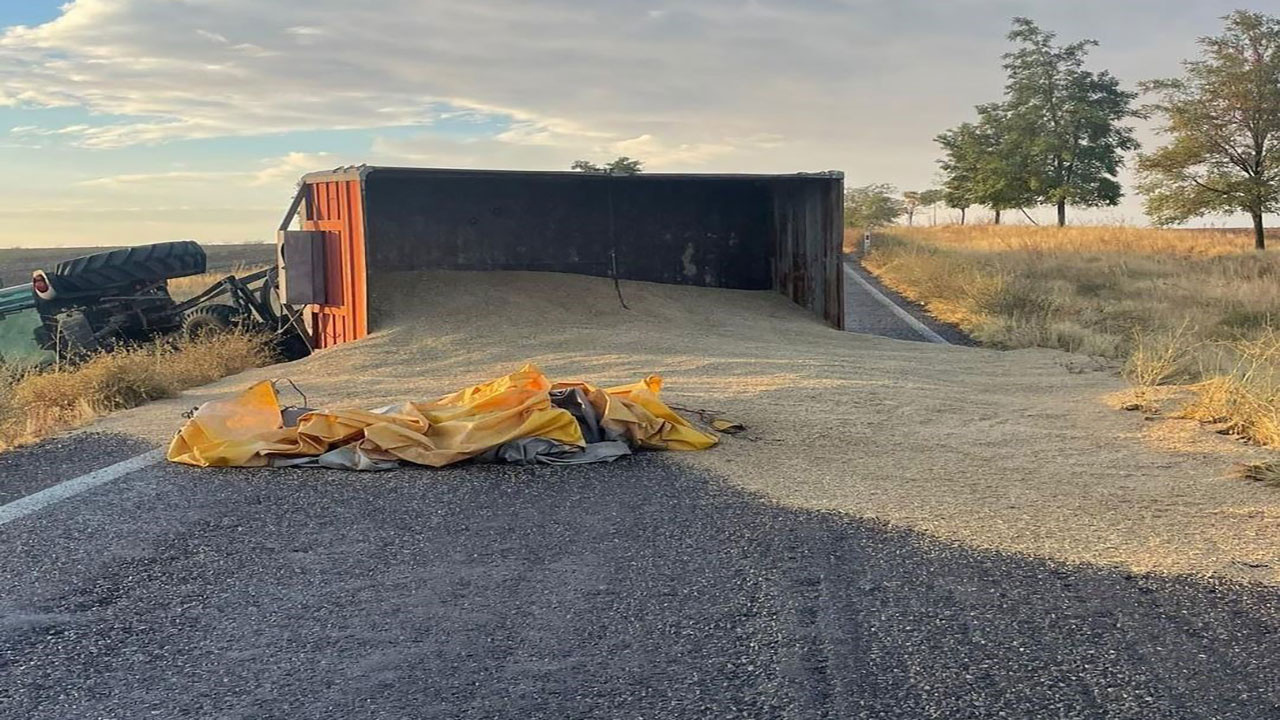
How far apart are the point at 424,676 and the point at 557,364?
23.7ft

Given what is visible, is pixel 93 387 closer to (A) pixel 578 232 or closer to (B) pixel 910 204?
(A) pixel 578 232

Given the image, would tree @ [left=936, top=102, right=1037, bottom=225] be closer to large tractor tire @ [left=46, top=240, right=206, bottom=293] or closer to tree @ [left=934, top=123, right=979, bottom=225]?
tree @ [left=934, top=123, right=979, bottom=225]

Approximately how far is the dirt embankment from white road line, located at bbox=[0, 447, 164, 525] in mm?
998

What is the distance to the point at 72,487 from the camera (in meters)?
6.40

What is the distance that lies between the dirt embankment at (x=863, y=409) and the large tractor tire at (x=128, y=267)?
302 centimetres

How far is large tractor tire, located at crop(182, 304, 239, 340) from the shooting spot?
13727 mm

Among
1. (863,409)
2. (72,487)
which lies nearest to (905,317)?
(863,409)

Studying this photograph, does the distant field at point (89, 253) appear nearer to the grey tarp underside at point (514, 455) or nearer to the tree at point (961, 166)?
the grey tarp underside at point (514, 455)

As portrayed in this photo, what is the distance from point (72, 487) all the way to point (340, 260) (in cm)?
687

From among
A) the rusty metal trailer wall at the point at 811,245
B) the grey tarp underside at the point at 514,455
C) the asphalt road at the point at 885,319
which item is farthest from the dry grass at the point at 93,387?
the asphalt road at the point at 885,319

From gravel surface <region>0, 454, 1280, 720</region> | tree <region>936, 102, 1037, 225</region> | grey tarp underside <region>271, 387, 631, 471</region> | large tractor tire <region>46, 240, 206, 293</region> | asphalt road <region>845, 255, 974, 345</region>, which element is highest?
tree <region>936, 102, 1037, 225</region>

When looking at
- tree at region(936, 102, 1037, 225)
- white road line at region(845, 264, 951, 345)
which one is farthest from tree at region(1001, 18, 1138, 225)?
white road line at region(845, 264, 951, 345)

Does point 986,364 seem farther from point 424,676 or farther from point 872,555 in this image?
point 424,676

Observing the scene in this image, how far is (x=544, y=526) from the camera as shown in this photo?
18.0 feet
